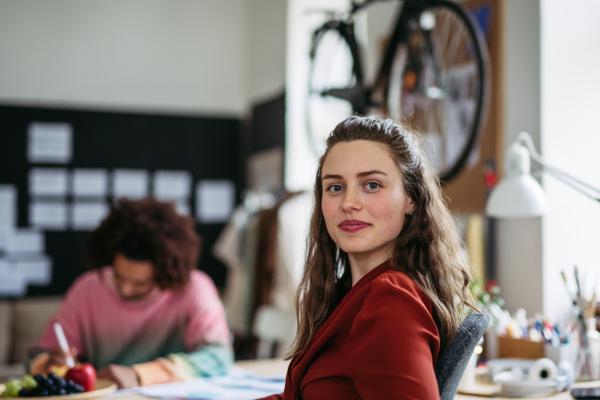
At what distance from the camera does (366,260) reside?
1284 millimetres

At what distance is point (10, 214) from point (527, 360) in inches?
157

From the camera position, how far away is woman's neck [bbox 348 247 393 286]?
1274 millimetres

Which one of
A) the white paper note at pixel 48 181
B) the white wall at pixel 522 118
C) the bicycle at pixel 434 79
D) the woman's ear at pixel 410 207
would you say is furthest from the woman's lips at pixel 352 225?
the white paper note at pixel 48 181

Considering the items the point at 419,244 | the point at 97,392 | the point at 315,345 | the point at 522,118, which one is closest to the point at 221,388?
the point at 97,392

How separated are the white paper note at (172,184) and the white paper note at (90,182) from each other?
1.32 ft

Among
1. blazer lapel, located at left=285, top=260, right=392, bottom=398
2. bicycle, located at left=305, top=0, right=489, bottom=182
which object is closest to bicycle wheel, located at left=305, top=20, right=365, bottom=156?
bicycle, located at left=305, top=0, right=489, bottom=182

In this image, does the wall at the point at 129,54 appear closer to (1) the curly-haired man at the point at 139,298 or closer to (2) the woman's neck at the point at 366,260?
(1) the curly-haired man at the point at 139,298

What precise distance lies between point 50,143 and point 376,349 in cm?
434

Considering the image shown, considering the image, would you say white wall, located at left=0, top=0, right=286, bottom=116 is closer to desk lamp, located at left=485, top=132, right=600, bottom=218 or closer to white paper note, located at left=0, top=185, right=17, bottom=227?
white paper note, located at left=0, top=185, right=17, bottom=227

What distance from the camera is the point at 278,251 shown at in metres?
3.58

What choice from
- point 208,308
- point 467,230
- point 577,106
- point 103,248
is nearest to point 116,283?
point 103,248

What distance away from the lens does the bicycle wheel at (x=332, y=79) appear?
302 centimetres

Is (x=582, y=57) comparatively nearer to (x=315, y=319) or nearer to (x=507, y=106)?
(x=507, y=106)

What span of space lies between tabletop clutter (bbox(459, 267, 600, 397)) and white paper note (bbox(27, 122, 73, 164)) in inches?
148
